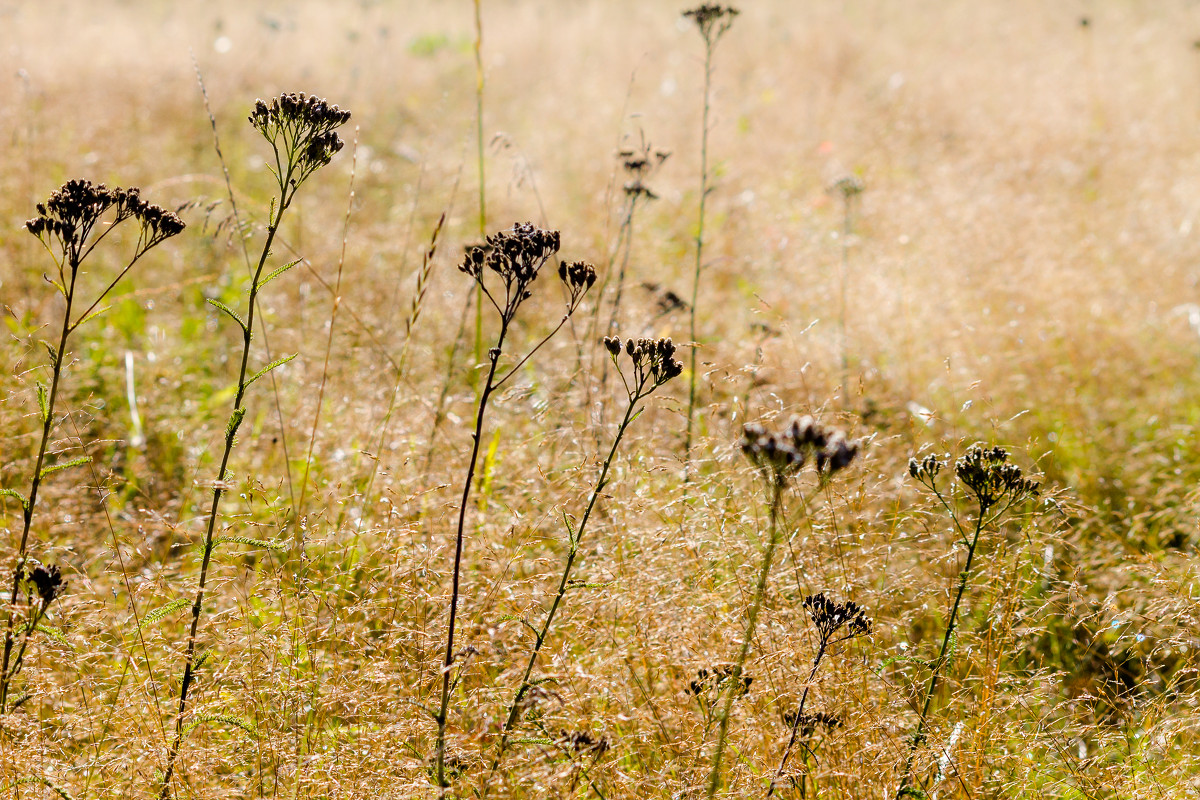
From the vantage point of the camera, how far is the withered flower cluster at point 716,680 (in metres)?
1.87

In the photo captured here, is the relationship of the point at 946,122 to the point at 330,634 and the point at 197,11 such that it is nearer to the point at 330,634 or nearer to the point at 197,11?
the point at 330,634

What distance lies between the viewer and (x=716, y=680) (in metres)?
1.97

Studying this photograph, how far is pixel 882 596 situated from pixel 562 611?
2.75ft

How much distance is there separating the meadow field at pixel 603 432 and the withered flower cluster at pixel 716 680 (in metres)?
0.01

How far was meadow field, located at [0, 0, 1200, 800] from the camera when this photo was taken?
73.2 inches

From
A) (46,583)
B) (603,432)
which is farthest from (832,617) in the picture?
(46,583)

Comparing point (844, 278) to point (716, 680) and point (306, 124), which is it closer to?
point (716, 680)

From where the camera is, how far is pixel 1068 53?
8.83 m

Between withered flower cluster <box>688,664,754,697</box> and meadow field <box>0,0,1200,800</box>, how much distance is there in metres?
0.01

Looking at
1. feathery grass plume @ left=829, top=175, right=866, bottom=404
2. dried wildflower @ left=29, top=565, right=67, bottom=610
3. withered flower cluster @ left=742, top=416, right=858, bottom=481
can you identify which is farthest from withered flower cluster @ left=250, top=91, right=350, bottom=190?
feathery grass plume @ left=829, top=175, right=866, bottom=404

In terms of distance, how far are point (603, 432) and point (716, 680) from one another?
1.15 metres

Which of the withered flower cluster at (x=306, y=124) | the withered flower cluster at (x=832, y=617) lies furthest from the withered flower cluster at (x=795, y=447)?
the withered flower cluster at (x=306, y=124)

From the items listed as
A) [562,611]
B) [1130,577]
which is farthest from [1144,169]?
[562,611]

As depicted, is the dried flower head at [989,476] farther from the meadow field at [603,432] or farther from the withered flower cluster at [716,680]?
the withered flower cluster at [716,680]
